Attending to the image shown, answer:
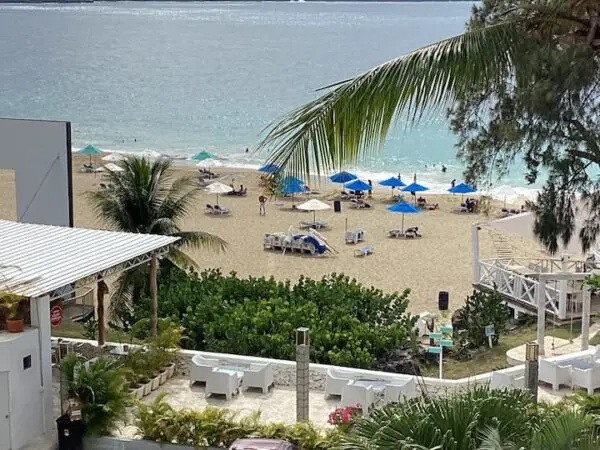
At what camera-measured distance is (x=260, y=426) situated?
34.1 ft

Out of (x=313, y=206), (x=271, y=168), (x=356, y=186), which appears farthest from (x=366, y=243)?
(x=271, y=168)

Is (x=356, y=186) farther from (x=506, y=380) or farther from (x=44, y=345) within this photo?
(x=44, y=345)

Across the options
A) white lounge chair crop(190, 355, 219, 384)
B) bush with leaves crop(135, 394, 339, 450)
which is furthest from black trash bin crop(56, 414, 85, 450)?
white lounge chair crop(190, 355, 219, 384)

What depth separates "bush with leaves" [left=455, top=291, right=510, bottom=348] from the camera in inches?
658

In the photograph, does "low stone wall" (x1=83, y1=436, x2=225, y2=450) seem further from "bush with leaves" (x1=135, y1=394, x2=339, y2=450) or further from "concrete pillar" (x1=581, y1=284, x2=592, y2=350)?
"concrete pillar" (x1=581, y1=284, x2=592, y2=350)

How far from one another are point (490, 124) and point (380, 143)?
16.5 feet

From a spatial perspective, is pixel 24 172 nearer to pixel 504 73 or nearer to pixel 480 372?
pixel 480 372

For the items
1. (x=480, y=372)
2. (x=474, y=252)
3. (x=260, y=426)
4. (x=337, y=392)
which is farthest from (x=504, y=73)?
(x=474, y=252)

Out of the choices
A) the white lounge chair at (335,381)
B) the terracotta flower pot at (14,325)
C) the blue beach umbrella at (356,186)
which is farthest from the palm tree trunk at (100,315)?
the blue beach umbrella at (356,186)

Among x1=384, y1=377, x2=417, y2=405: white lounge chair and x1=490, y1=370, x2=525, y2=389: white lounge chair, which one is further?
x1=490, y1=370, x2=525, y2=389: white lounge chair

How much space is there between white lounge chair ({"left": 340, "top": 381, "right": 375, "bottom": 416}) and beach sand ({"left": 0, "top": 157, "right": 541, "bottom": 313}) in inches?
400

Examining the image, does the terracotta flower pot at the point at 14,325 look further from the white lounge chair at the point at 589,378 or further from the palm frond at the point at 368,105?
the white lounge chair at the point at 589,378

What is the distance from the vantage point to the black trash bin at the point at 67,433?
1066 cm

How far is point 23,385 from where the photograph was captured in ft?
35.2
